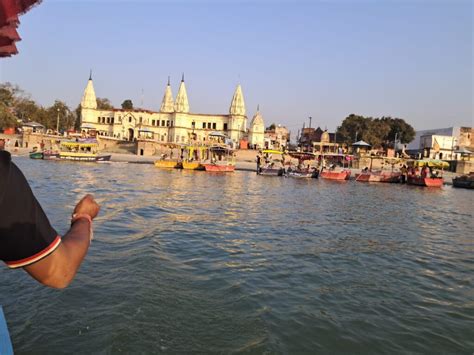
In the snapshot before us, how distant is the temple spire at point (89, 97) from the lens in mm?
77562

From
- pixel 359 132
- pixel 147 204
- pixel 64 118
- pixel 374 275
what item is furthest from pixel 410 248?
pixel 64 118

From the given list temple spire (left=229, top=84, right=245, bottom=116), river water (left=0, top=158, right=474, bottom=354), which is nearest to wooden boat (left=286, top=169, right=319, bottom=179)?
river water (left=0, top=158, right=474, bottom=354)

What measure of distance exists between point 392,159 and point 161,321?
2287 inches

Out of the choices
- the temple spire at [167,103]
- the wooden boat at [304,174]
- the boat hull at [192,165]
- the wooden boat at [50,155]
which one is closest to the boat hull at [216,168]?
the boat hull at [192,165]

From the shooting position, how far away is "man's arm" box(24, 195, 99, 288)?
4.75 feet

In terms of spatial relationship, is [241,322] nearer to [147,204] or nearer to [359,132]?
[147,204]

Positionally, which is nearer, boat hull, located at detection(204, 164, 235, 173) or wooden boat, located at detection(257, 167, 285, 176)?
boat hull, located at detection(204, 164, 235, 173)

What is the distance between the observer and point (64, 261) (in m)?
1.51

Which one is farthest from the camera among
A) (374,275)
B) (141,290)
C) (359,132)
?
(359,132)

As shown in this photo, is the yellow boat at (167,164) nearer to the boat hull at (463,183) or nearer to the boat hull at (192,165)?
the boat hull at (192,165)

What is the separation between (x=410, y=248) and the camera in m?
9.76

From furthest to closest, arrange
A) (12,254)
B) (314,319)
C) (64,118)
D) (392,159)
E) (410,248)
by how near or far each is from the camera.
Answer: (64,118) < (392,159) < (410,248) < (314,319) < (12,254)

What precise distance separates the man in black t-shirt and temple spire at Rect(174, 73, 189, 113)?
75.7m

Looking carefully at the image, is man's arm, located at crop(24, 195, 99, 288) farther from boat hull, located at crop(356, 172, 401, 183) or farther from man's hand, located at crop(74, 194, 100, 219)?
boat hull, located at crop(356, 172, 401, 183)
